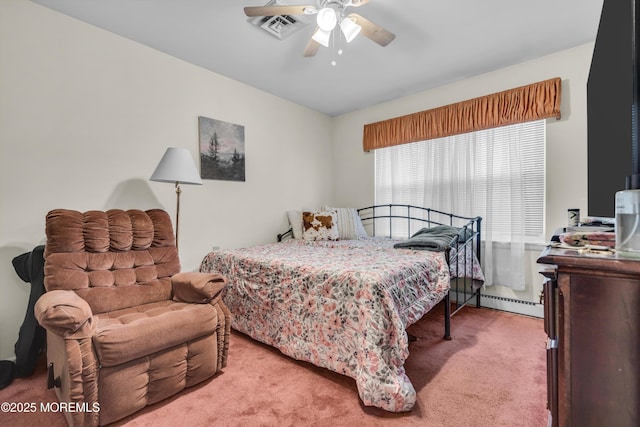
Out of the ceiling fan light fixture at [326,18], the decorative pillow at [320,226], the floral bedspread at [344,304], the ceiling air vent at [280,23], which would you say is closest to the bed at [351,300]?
the floral bedspread at [344,304]

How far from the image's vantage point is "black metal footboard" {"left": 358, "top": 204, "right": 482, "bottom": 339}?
2726mm

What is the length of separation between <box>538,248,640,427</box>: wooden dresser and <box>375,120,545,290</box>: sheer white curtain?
257 centimetres

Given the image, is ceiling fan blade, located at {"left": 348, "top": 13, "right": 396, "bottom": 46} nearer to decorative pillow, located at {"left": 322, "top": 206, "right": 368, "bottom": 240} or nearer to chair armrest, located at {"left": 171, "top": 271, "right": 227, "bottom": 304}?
chair armrest, located at {"left": 171, "top": 271, "right": 227, "bottom": 304}

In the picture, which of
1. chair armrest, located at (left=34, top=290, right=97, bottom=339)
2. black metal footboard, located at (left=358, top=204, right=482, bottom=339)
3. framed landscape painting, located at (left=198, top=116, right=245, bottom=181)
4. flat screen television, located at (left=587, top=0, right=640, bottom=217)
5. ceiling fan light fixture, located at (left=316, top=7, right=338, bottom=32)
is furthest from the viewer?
framed landscape painting, located at (left=198, top=116, right=245, bottom=181)

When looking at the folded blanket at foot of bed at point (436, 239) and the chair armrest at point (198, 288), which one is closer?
the chair armrest at point (198, 288)

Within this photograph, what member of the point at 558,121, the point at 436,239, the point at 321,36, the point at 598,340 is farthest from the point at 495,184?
the point at 598,340

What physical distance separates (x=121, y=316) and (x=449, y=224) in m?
3.15

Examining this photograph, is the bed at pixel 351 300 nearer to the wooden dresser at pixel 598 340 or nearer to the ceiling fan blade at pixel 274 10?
the wooden dresser at pixel 598 340

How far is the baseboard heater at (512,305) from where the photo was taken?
282 centimetres

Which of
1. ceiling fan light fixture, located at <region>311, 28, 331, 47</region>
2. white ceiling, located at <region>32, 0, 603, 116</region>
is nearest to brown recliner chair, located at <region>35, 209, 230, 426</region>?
white ceiling, located at <region>32, 0, 603, 116</region>

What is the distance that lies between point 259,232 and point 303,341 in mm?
1811

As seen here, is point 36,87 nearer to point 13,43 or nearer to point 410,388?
point 13,43

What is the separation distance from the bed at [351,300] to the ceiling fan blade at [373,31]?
1.54m

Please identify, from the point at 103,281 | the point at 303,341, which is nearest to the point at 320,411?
the point at 303,341
